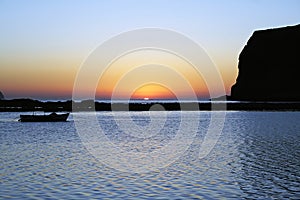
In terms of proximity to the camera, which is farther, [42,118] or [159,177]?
[42,118]

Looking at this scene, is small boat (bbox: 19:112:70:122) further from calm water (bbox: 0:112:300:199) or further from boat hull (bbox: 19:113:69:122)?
calm water (bbox: 0:112:300:199)

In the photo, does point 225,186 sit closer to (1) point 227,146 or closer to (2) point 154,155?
(2) point 154,155

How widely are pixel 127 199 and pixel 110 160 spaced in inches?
608

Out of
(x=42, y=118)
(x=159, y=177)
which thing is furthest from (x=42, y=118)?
(x=159, y=177)

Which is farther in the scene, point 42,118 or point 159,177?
point 42,118

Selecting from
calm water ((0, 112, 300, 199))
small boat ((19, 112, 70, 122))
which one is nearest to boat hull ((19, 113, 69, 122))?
small boat ((19, 112, 70, 122))

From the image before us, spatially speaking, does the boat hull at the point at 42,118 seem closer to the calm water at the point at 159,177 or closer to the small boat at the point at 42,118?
the small boat at the point at 42,118

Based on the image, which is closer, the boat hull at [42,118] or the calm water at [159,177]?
the calm water at [159,177]

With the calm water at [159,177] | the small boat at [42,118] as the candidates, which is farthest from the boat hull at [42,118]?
the calm water at [159,177]

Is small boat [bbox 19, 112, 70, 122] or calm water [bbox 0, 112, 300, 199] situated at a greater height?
small boat [bbox 19, 112, 70, 122]

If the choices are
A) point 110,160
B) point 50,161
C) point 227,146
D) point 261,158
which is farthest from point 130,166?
point 227,146

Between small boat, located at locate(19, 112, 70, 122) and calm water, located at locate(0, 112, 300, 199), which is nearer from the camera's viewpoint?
calm water, located at locate(0, 112, 300, 199)

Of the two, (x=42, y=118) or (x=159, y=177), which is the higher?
(x=42, y=118)

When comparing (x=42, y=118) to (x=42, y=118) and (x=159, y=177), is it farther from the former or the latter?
(x=159, y=177)
